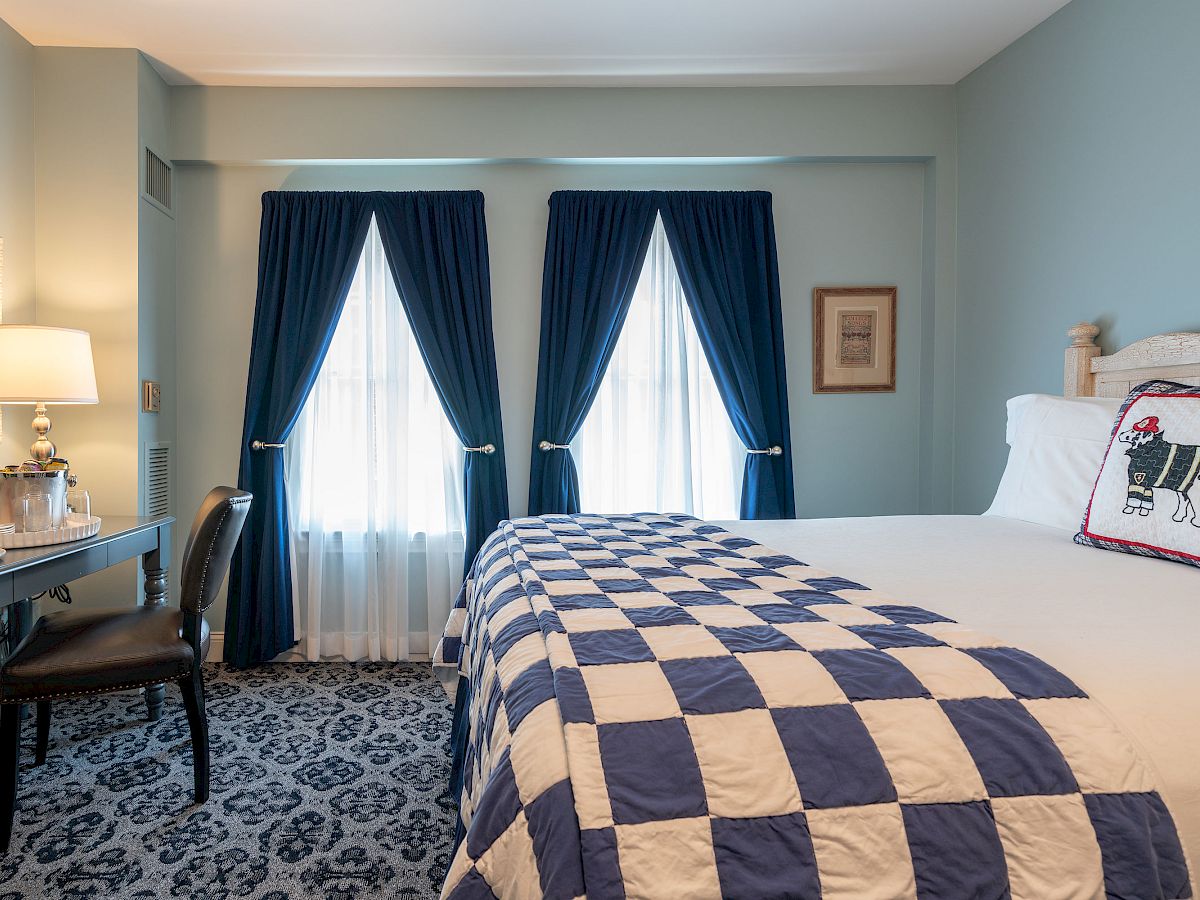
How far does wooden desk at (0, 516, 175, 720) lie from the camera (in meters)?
2.09

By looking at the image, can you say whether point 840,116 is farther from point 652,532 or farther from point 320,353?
point 320,353

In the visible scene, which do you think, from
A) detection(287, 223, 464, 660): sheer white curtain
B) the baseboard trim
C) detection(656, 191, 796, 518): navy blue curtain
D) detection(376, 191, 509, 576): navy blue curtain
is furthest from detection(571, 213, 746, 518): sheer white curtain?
the baseboard trim

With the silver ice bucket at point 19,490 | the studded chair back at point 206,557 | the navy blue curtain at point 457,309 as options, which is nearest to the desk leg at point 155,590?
the silver ice bucket at point 19,490

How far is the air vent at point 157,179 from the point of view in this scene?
3404 mm

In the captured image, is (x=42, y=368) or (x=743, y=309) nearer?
(x=42, y=368)

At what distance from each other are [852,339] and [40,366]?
361cm

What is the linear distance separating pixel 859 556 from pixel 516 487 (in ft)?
6.91

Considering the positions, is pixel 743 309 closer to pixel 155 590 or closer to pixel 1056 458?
pixel 1056 458

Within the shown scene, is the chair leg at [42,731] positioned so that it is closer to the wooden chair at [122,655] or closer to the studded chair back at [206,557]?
the wooden chair at [122,655]

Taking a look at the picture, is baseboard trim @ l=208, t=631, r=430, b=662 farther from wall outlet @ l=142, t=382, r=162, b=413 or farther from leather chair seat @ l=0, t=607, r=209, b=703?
leather chair seat @ l=0, t=607, r=209, b=703

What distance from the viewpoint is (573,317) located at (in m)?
3.66

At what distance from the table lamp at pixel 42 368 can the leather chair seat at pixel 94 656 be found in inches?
32.3

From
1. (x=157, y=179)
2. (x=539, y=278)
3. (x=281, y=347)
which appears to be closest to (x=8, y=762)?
(x=281, y=347)

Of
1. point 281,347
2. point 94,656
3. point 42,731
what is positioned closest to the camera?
point 94,656
